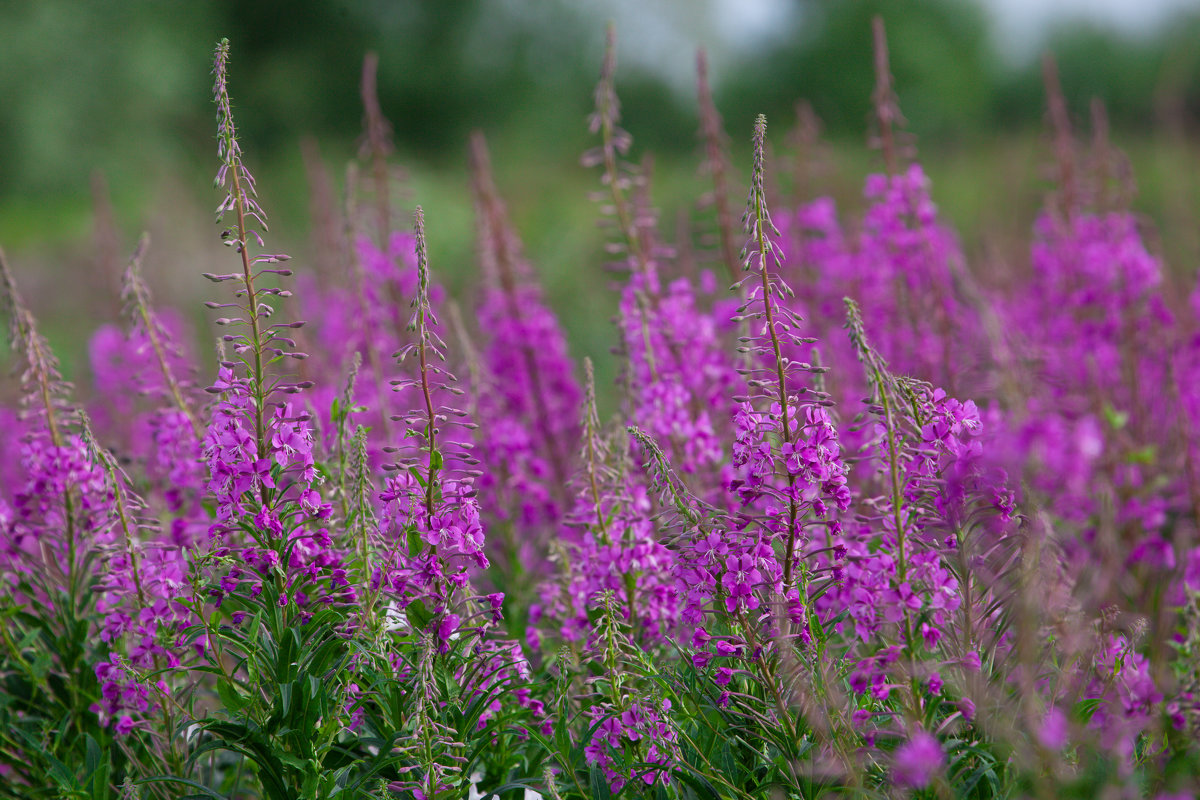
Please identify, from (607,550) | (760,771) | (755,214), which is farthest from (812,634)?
(755,214)

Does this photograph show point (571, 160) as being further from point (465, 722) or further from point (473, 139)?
point (465, 722)

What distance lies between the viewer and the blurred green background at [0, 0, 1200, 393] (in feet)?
44.8

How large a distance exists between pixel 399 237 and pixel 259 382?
2.72 metres

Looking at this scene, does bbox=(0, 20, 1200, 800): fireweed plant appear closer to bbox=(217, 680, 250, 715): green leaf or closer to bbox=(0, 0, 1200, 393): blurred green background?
bbox=(217, 680, 250, 715): green leaf

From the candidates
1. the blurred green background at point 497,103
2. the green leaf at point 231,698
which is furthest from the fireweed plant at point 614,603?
the blurred green background at point 497,103

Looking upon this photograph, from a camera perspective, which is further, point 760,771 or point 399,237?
point 399,237

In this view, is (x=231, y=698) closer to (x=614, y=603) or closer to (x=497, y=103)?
(x=614, y=603)

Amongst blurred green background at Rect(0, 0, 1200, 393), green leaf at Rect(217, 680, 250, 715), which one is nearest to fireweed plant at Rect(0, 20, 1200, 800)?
green leaf at Rect(217, 680, 250, 715)

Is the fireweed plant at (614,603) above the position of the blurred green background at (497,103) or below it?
below

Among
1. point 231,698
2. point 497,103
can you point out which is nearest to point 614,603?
point 231,698

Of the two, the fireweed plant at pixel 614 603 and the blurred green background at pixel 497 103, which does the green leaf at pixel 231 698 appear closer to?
the fireweed plant at pixel 614 603

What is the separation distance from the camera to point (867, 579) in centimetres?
225

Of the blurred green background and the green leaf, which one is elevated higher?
the blurred green background

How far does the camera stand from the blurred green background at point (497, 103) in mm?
13656
